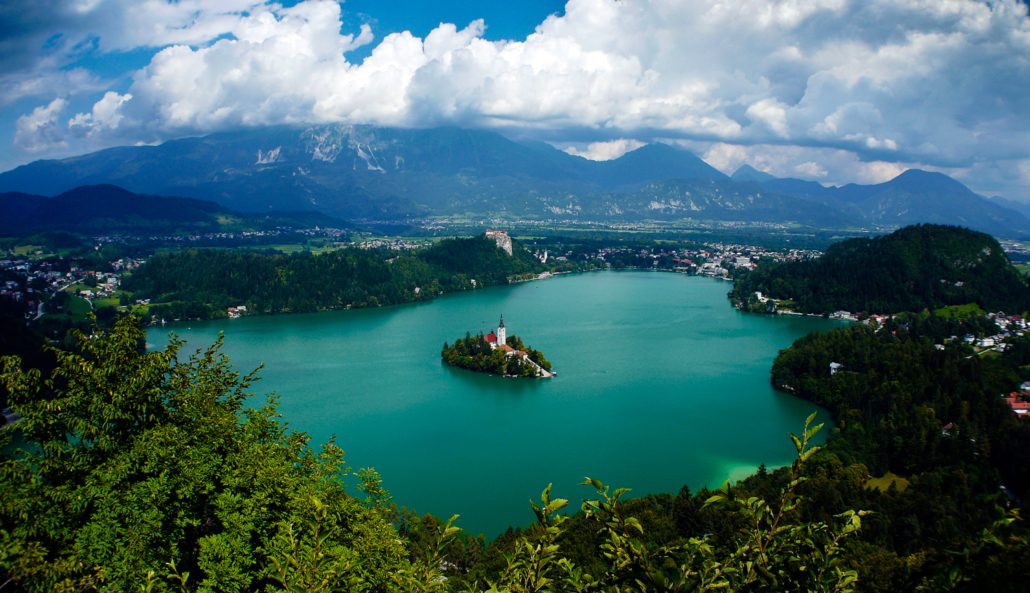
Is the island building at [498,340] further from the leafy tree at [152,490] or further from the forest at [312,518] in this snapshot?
the leafy tree at [152,490]

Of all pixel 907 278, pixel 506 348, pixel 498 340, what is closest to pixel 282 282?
pixel 498 340

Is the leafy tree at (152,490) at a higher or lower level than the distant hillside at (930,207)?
lower

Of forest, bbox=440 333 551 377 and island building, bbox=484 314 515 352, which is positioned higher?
island building, bbox=484 314 515 352

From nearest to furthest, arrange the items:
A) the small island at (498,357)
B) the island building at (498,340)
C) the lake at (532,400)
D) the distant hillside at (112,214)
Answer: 1. the lake at (532,400)
2. the small island at (498,357)
3. the island building at (498,340)
4. the distant hillside at (112,214)

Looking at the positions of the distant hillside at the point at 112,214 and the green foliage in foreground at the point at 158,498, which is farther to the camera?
the distant hillside at the point at 112,214

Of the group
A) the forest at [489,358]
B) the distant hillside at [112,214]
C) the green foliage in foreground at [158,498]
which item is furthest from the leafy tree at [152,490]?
the distant hillside at [112,214]

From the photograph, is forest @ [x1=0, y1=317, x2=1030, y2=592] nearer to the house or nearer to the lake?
the lake

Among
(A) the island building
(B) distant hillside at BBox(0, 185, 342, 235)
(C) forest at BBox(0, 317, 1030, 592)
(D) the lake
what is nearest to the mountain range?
(B) distant hillside at BBox(0, 185, 342, 235)

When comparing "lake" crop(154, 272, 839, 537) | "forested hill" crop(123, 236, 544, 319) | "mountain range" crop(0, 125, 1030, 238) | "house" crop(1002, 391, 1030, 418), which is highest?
"mountain range" crop(0, 125, 1030, 238)
